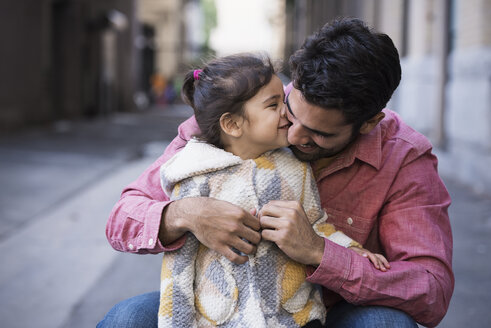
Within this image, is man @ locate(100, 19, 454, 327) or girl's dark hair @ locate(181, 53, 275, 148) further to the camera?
girl's dark hair @ locate(181, 53, 275, 148)

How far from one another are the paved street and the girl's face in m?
0.72

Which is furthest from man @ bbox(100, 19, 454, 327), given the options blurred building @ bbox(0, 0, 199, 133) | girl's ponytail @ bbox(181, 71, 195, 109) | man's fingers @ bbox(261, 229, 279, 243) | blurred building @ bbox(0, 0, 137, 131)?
blurred building @ bbox(0, 0, 137, 131)

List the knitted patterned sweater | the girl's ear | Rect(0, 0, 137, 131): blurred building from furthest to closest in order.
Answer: Rect(0, 0, 137, 131): blurred building, the girl's ear, the knitted patterned sweater

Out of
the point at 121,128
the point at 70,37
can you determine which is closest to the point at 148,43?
the point at 70,37

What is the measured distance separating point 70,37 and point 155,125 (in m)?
3.89

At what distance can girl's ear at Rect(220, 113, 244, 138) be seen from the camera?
7.18 ft

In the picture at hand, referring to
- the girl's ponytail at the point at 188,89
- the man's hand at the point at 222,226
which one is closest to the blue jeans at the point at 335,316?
the man's hand at the point at 222,226

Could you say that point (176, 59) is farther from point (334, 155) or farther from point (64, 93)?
point (334, 155)

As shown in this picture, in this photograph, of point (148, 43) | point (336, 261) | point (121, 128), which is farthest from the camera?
point (148, 43)

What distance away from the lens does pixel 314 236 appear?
2025 millimetres

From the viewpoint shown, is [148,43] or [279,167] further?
[148,43]

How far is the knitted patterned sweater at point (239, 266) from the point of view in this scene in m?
2.08

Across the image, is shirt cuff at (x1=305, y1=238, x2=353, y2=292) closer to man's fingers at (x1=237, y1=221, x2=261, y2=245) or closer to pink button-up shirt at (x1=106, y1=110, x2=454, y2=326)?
pink button-up shirt at (x1=106, y1=110, x2=454, y2=326)

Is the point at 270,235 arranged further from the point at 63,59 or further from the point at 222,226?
the point at 63,59
